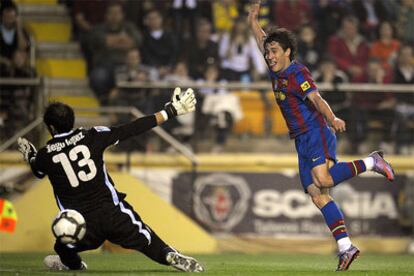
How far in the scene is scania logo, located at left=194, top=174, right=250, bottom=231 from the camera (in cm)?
1608

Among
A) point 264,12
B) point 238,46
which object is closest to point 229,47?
point 238,46

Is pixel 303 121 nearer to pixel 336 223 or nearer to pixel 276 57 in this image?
pixel 276 57

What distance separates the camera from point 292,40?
9.94 m

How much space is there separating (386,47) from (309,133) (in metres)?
8.37

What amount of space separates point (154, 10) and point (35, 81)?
9.12ft

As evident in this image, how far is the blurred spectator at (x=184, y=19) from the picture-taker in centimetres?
1736

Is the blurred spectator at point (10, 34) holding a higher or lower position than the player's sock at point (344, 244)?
higher

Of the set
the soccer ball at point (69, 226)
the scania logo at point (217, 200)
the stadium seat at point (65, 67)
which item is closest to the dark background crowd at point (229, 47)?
the stadium seat at point (65, 67)

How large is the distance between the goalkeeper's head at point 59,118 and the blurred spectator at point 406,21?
10167mm

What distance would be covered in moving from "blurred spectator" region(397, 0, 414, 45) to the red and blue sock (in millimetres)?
8637

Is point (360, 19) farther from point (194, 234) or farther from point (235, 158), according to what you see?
point (194, 234)

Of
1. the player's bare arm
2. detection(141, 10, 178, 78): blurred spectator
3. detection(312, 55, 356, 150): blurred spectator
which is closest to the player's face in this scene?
the player's bare arm

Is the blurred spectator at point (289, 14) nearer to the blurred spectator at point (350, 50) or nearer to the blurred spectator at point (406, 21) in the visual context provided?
the blurred spectator at point (350, 50)

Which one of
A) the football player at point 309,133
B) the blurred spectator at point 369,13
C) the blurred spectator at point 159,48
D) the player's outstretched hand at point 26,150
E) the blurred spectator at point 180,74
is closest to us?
the player's outstretched hand at point 26,150
